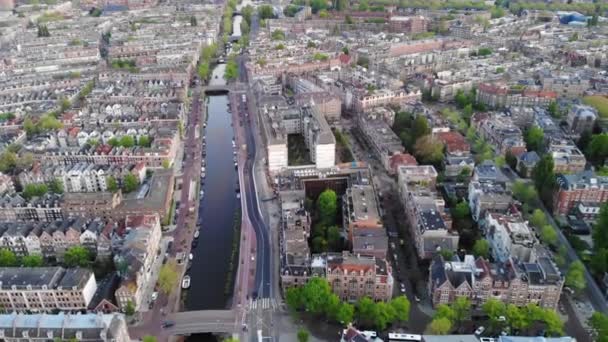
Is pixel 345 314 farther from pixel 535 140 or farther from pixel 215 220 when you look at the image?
pixel 535 140

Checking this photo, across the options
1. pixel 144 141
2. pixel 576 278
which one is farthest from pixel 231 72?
pixel 576 278

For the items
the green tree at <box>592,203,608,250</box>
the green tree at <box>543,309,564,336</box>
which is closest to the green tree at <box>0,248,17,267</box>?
the green tree at <box>543,309,564,336</box>

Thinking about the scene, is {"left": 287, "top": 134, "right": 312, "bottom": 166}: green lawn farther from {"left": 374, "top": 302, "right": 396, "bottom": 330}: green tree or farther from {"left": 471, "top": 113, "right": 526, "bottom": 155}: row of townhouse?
{"left": 374, "top": 302, "right": 396, "bottom": 330}: green tree

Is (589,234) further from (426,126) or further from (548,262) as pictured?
(426,126)

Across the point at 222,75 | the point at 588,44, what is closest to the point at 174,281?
the point at 222,75

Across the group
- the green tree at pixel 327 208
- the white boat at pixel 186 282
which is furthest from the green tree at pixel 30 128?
the green tree at pixel 327 208

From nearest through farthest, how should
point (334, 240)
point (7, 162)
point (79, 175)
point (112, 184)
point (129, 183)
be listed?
point (334, 240) < point (112, 184) < point (129, 183) < point (79, 175) < point (7, 162)
